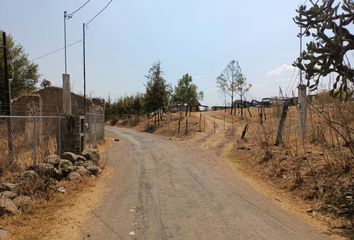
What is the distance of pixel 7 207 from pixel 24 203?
683 millimetres

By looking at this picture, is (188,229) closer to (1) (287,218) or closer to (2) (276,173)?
(1) (287,218)

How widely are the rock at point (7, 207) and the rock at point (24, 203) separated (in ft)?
0.76

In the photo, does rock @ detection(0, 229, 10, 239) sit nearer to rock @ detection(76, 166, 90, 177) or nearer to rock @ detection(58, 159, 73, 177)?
rock @ detection(58, 159, 73, 177)

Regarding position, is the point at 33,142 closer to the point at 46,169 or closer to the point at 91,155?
the point at 46,169

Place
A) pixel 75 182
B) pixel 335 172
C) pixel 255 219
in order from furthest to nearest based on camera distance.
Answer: pixel 75 182 → pixel 335 172 → pixel 255 219

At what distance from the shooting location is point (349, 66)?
381 inches

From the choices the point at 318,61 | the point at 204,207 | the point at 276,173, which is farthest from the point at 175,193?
the point at 318,61

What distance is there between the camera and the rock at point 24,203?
9595 millimetres

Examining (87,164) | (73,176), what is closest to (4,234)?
(73,176)

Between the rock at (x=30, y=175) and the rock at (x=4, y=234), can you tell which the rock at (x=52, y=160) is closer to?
the rock at (x=30, y=175)

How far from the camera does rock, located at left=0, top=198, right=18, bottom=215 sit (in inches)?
353

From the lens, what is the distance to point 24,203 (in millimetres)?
9727

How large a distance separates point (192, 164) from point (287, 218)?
8.50 m

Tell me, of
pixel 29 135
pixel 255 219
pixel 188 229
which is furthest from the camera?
pixel 29 135
